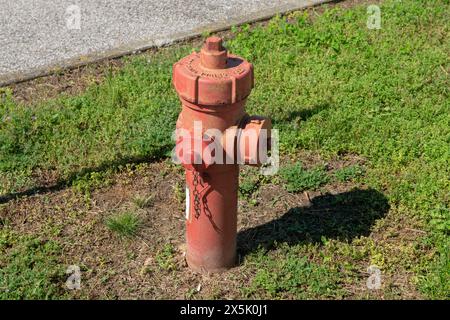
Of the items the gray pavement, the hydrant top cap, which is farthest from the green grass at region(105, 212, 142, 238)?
the gray pavement

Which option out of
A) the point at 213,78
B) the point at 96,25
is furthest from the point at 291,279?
the point at 96,25

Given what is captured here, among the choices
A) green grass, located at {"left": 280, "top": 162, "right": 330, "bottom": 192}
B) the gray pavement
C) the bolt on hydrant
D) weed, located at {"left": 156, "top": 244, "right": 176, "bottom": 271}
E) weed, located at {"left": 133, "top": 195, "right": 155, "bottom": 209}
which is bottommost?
weed, located at {"left": 156, "top": 244, "right": 176, "bottom": 271}

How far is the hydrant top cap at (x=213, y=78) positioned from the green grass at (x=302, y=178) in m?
1.50

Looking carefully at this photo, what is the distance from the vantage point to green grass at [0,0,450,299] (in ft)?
14.4

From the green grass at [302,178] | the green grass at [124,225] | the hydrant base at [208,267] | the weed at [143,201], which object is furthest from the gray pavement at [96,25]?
the hydrant base at [208,267]

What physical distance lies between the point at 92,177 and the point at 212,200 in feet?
4.76

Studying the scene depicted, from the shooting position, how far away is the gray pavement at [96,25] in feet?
22.3

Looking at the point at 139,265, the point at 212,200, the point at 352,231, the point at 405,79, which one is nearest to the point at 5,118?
the point at 139,265

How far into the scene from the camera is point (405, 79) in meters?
6.23

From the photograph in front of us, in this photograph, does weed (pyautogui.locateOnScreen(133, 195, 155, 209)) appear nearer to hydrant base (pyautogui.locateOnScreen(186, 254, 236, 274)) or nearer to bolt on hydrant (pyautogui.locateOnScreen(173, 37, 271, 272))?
hydrant base (pyautogui.locateOnScreen(186, 254, 236, 274))

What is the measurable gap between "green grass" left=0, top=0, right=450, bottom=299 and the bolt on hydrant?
0.57 meters

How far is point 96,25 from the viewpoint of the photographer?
294 inches

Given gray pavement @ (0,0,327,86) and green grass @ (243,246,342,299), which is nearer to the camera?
green grass @ (243,246,342,299)

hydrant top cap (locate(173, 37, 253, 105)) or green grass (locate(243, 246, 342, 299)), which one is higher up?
hydrant top cap (locate(173, 37, 253, 105))
